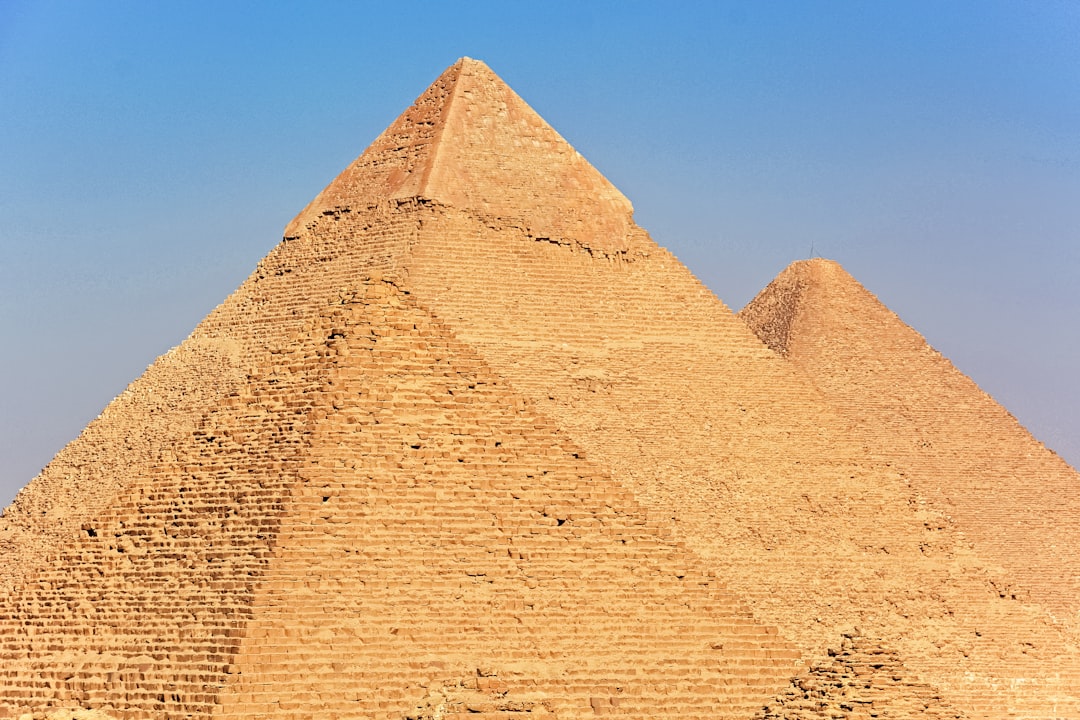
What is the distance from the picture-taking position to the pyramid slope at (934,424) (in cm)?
5228

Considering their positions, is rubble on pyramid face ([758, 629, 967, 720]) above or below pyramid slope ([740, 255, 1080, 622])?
below

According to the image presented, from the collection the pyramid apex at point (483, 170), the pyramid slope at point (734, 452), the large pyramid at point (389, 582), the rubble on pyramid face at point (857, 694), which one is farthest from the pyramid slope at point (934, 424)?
the large pyramid at point (389, 582)

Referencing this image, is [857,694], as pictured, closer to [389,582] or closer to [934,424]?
[389,582]

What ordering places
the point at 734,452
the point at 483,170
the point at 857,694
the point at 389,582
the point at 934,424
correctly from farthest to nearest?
the point at 934,424
the point at 483,170
the point at 734,452
the point at 857,694
the point at 389,582

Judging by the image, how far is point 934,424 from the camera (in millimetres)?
55906

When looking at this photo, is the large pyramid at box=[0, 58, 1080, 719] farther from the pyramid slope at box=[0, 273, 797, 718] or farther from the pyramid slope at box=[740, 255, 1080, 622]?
the pyramid slope at box=[740, 255, 1080, 622]

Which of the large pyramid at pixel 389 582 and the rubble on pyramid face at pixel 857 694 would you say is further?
the rubble on pyramid face at pixel 857 694

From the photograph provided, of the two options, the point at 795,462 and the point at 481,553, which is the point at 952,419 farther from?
the point at 481,553

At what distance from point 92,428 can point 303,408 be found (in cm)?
1991

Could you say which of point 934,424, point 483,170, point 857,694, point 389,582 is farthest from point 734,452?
point 934,424

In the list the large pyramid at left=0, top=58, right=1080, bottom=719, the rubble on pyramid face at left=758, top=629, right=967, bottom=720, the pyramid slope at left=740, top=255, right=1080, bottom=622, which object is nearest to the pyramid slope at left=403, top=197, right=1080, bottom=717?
the large pyramid at left=0, top=58, right=1080, bottom=719

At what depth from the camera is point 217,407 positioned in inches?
947

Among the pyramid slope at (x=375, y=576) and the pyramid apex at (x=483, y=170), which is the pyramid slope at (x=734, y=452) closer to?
the pyramid apex at (x=483, y=170)

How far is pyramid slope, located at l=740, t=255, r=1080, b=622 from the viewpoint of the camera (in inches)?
2058
